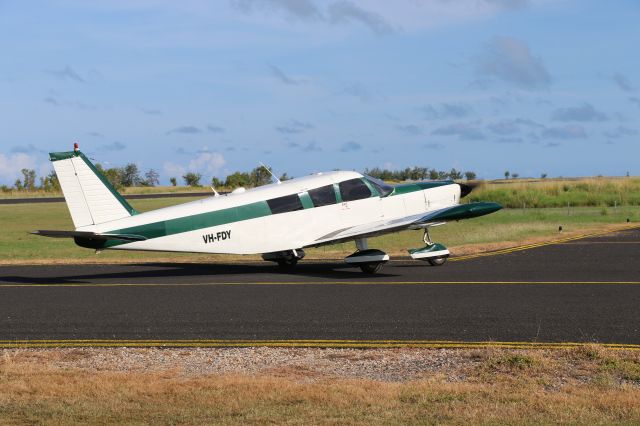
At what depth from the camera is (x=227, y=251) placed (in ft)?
72.9

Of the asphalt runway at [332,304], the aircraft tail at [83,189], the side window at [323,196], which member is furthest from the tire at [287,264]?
the aircraft tail at [83,189]

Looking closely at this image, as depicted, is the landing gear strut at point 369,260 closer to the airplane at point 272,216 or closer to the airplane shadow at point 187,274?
the airplane at point 272,216

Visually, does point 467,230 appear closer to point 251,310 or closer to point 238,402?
point 251,310

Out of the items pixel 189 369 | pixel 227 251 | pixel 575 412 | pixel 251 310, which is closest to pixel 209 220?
pixel 227 251

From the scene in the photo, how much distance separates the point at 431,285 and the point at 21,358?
32.3ft

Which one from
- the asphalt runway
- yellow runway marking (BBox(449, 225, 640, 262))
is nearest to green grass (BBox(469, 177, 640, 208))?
yellow runway marking (BBox(449, 225, 640, 262))

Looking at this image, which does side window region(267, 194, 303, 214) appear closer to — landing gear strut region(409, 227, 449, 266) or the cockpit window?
the cockpit window

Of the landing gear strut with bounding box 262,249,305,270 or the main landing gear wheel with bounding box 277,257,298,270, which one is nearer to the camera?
the landing gear strut with bounding box 262,249,305,270

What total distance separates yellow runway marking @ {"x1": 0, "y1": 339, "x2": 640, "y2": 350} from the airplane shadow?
778 cm

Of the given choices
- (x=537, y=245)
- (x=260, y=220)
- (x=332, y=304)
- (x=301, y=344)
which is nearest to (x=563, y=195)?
(x=537, y=245)

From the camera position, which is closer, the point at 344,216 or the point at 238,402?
the point at 238,402

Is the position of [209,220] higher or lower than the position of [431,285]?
higher

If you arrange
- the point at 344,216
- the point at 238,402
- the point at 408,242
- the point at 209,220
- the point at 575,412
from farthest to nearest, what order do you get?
the point at 408,242
the point at 344,216
the point at 209,220
the point at 238,402
the point at 575,412

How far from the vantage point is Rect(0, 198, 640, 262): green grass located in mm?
31000
